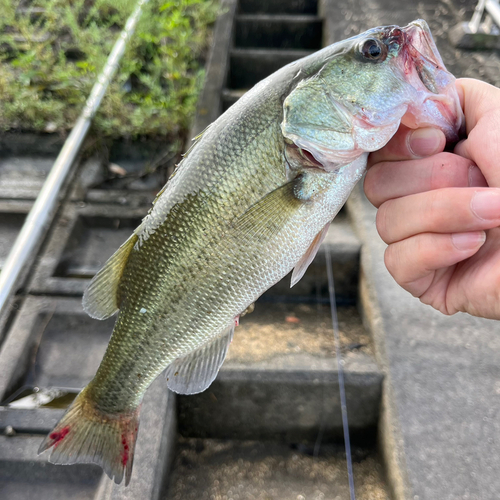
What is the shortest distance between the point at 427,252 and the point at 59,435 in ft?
4.66

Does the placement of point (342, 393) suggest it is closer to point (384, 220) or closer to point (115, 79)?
point (384, 220)

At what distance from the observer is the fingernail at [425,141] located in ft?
3.80

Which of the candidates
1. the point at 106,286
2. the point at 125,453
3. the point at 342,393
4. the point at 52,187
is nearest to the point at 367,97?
the point at 106,286

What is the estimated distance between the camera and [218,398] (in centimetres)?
246

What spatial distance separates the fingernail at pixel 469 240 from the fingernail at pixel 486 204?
3.3 inches

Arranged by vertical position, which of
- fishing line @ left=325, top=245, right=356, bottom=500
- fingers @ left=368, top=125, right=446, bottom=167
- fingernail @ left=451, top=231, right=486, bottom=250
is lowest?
fishing line @ left=325, top=245, right=356, bottom=500

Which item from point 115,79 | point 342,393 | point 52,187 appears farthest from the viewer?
point 115,79

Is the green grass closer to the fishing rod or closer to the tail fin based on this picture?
the fishing rod

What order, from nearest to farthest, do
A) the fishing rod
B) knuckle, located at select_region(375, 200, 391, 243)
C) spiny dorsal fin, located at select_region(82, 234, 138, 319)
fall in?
knuckle, located at select_region(375, 200, 391, 243) → spiny dorsal fin, located at select_region(82, 234, 138, 319) → the fishing rod

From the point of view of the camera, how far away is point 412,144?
1189mm

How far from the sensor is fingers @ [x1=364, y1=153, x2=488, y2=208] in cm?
120

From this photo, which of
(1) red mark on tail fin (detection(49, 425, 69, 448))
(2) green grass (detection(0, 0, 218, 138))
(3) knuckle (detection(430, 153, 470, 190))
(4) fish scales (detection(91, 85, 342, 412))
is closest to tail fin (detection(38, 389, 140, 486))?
(1) red mark on tail fin (detection(49, 425, 69, 448))

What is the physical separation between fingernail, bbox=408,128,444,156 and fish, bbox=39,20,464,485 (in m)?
0.02

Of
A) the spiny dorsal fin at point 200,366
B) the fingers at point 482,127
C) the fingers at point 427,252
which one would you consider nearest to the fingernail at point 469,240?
the fingers at point 427,252
